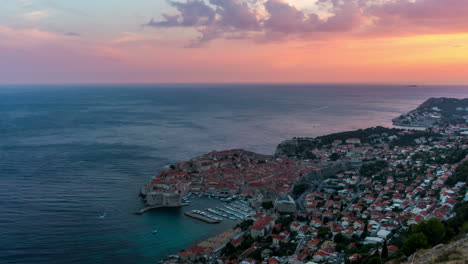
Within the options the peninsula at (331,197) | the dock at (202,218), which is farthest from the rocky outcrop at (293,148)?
the dock at (202,218)

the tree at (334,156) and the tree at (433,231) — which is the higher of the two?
the tree at (433,231)

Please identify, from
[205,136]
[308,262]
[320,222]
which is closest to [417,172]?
[320,222]

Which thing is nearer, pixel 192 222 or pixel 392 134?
pixel 192 222

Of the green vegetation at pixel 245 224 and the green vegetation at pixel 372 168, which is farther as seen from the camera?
the green vegetation at pixel 372 168

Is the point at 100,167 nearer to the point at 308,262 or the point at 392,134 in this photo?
the point at 308,262

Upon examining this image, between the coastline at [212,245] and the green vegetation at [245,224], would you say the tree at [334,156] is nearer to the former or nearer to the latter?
the green vegetation at [245,224]

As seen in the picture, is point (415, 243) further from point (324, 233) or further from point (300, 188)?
point (300, 188)

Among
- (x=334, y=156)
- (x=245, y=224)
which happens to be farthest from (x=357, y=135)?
(x=245, y=224)

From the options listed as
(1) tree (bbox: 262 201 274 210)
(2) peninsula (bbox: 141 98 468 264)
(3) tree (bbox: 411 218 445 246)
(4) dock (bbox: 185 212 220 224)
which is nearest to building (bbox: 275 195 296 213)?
(2) peninsula (bbox: 141 98 468 264)
